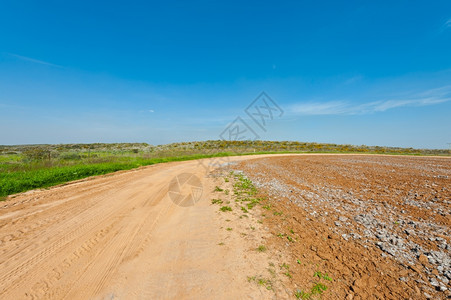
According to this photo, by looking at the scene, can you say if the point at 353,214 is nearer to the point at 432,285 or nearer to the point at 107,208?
the point at 432,285

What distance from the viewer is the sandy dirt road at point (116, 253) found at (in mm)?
3051

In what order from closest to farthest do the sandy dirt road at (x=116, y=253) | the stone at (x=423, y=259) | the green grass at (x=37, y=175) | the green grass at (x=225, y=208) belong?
the sandy dirt road at (x=116, y=253), the stone at (x=423, y=259), the green grass at (x=225, y=208), the green grass at (x=37, y=175)

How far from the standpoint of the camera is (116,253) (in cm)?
402

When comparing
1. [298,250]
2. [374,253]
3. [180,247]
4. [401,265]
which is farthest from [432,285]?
[180,247]

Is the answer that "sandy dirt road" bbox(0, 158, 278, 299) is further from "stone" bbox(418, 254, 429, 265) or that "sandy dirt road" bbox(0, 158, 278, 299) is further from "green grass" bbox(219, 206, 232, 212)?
"stone" bbox(418, 254, 429, 265)

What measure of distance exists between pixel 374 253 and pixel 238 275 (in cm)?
333

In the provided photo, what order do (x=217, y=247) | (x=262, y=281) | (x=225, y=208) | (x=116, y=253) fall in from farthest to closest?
(x=225, y=208)
(x=217, y=247)
(x=116, y=253)
(x=262, y=281)

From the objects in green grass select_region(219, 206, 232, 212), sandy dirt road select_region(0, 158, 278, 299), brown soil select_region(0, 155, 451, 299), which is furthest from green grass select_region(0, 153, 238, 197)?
green grass select_region(219, 206, 232, 212)

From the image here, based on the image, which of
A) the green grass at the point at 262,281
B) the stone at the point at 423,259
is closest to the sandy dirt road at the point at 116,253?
the green grass at the point at 262,281

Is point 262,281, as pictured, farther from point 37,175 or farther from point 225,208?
point 37,175

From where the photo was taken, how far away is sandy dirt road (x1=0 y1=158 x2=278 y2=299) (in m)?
3.05

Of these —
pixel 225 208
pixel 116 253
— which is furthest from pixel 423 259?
pixel 116 253

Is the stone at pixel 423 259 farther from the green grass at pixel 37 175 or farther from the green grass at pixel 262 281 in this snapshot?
the green grass at pixel 37 175

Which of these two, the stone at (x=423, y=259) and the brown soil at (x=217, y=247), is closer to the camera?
the brown soil at (x=217, y=247)
